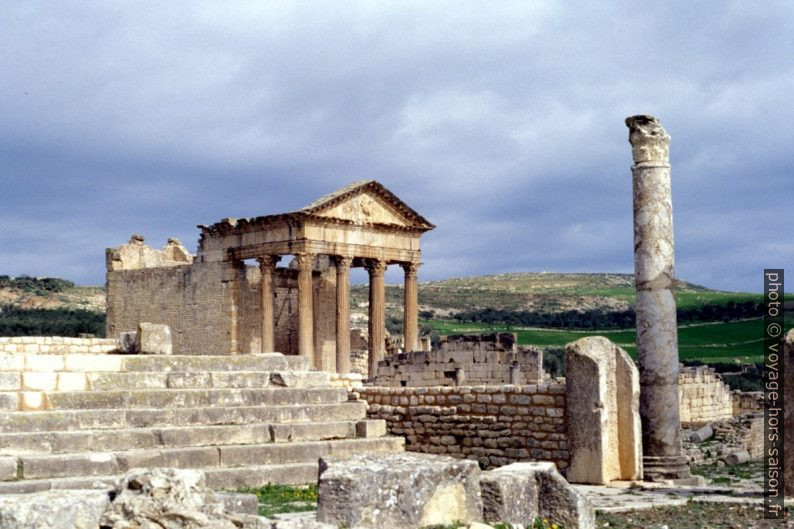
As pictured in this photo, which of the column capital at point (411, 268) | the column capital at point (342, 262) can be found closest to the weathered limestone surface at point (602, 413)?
the column capital at point (342, 262)

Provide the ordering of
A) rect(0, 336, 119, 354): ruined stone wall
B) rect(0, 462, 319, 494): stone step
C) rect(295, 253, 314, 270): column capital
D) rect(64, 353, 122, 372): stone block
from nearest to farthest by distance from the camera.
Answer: rect(0, 462, 319, 494): stone step
rect(64, 353, 122, 372): stone block
rect(0, 336, 119, 354): ruined stone wall
rect(295, 253, 314, 270): column capital

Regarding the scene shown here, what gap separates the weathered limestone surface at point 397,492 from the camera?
8452 mm

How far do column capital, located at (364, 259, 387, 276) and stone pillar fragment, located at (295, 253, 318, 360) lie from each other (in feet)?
8.06

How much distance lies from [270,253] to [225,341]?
355cm

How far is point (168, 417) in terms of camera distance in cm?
1295

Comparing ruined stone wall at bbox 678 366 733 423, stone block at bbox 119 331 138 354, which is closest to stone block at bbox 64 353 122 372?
stone block at bbox 119 331 138 354

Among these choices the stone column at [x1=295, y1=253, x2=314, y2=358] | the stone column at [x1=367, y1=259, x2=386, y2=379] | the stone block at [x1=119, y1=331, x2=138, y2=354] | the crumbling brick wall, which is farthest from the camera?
the crumbling brick wall

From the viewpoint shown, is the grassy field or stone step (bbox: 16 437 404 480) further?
the grassy field

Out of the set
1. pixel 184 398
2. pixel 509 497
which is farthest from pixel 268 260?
pixel 509 497

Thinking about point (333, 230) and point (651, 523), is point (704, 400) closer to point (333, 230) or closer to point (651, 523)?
point (333, 230)

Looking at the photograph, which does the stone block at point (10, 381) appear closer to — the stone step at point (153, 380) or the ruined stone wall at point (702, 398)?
the stone step at point (153, 380)

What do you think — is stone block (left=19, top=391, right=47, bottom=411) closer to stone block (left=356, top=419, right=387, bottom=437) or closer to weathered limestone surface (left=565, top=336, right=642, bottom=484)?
stone block (left=356, top=419, right=387, bottom=437)

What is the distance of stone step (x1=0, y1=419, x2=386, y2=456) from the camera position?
11664 millimetres

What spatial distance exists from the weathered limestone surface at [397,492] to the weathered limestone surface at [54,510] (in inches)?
69.4
